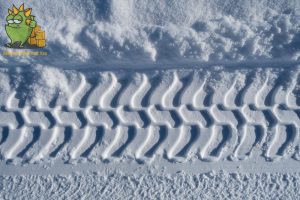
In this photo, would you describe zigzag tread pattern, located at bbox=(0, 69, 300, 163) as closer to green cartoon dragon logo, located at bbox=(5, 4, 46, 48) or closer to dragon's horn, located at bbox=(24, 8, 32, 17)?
green cartoon dragon logo, located at bbox=(5, 4, 46, 48)

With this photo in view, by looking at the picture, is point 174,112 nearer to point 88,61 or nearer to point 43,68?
point 88,61

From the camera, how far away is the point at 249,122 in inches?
61.7

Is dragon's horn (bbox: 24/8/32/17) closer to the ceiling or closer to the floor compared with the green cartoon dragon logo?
closer to the ceiling

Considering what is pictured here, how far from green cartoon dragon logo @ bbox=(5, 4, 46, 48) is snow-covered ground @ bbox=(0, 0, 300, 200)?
3 centimetres

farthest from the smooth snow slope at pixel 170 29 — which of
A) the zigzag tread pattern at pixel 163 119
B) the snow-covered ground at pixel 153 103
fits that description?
the zigzag tread pattern at pixel 163 119

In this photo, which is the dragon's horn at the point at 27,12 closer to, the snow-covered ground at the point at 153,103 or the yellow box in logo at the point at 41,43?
the snow-covered ground at the point at 153,103

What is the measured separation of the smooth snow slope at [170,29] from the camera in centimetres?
150

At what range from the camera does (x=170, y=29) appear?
59.5 inches

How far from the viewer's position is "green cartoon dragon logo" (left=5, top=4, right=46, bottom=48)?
1.53 meters

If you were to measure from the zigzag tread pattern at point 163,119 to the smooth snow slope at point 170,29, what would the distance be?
0.11 meters

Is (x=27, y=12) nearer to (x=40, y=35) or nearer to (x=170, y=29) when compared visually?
(x=40, y=35)

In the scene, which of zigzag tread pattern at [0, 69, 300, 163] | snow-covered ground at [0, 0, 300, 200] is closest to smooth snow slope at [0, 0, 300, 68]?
snow-covered ground at [0, 0, 300, 200]

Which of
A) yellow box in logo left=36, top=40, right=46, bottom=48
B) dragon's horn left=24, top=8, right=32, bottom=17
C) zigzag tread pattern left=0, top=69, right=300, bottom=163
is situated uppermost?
dragon's horn left=24, top=8, right=32, bottom=17

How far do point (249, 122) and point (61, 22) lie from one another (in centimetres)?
98
